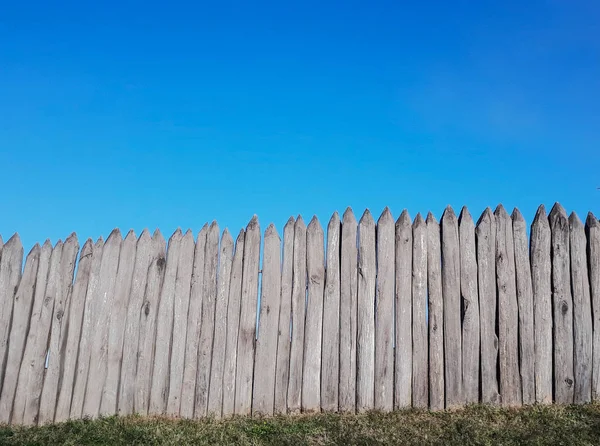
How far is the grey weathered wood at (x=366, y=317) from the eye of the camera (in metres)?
7.16

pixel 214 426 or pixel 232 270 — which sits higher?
pixel 232 270

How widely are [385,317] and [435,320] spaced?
60 cm

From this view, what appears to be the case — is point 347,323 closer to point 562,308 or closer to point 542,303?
point 542,303

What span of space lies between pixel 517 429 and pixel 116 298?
5213 millimetres

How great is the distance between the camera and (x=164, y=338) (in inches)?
303

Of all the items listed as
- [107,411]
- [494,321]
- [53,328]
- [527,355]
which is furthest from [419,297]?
[53,328]

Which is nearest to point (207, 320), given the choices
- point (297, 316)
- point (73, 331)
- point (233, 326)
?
point (233, 326)

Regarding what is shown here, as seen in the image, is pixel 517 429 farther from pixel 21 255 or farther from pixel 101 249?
pixel 21 255

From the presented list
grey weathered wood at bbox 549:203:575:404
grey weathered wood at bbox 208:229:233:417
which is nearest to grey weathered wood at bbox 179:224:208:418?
grey weathered wood at bbox 208:229:233:417

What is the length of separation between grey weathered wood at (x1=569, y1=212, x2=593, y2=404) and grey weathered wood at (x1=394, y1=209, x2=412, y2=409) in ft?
6.10

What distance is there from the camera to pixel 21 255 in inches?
343

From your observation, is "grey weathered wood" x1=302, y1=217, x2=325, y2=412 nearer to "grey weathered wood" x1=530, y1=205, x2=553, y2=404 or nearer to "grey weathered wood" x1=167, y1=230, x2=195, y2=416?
"grey weathered wood" x1=167, y1=230, x2=195, y2=416

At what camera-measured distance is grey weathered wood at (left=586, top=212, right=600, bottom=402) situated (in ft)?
23.8

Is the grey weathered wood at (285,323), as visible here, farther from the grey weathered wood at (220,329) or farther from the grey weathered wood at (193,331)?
the grey weathered wood at (193,331)
